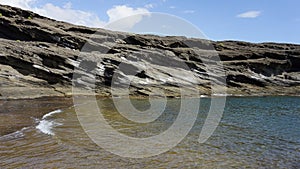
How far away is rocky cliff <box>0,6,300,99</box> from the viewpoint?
3725cm

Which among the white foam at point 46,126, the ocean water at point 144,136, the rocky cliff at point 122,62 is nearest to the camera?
→ the ocean water at point 144,136

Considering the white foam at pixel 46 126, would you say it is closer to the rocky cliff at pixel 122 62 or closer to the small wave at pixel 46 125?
the small wave at pixel 46 125

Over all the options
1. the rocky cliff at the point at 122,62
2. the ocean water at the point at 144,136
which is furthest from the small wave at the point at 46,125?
the rocky cliff at the point at 122,62

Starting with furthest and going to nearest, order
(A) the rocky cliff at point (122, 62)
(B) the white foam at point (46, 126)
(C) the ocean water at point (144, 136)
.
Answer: (A) the rocky cliff at point (122, 62) < (B) the white foam at point (46, 126) < (C) the ocean water at point (144, 136)

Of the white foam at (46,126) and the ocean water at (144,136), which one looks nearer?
the ocean water at (144,136)

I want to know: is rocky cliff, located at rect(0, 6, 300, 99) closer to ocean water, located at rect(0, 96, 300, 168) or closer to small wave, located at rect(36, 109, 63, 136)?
small wave, located at rect(36, 109, 63, 136)

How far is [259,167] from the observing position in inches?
482

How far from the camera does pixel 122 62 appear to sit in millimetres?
45250

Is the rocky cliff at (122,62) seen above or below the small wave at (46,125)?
above

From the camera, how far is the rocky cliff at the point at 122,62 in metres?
37.2

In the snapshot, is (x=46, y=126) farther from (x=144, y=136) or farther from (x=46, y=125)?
(x=144, y=136)

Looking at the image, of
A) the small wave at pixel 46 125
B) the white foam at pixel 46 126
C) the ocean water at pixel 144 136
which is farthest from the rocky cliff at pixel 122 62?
the ocean water at pixel 144 136

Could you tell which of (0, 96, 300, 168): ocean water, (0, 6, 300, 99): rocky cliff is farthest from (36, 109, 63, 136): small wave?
(0, 6, 300, 99): rocky cliff

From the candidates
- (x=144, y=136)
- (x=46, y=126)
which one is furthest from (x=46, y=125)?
(x=144, y=136)
